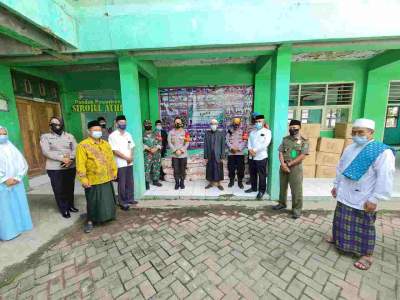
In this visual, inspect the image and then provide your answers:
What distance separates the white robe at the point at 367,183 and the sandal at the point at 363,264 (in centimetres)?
59

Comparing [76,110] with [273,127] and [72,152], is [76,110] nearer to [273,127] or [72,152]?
[72,152]

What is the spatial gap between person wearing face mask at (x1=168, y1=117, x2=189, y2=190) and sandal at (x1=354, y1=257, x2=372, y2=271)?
3.13m

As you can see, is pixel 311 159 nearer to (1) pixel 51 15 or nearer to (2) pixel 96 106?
(1) pixel 51 15

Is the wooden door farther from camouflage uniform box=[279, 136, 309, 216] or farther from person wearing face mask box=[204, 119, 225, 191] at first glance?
camouflage uniform box=[279, 136, 309, 216]

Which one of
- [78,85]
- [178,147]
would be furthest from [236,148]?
[78,85]

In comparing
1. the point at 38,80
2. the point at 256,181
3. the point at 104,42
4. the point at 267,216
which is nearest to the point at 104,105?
the point at 38,80

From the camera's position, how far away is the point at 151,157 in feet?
14.8

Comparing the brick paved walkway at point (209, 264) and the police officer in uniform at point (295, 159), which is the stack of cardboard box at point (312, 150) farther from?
the police officer in uniform at point (295, 159)

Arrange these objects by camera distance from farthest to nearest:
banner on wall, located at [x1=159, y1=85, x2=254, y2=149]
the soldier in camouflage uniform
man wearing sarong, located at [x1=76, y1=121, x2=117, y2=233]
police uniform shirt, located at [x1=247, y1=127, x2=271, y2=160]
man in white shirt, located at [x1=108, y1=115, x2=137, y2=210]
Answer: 1. banner on wall, located at [x1=159, y1=85, x2=254, y2=149]
2. the soldier in camouflage uniform
3. police uniform shirt, located at [x1=247, y1=127, x2=271, y2=160]
4. man in white shirt, located at [x1=108, y1=115, x2=137, y2=210]
5. man wearing sarong, located at [x1=76, y1=121, x2=117, y2=233]

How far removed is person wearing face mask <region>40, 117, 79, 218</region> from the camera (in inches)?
124

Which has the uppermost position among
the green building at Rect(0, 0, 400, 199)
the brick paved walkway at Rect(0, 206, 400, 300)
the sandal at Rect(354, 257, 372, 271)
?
the green building at Rect(0, 0, 400, 199)

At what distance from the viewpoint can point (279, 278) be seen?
207cm

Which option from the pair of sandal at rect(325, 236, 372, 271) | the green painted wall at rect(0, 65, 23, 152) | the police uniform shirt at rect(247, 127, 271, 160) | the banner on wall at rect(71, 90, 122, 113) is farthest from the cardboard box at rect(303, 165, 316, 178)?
the green painted wall at rect(0, 65, 23, 152)

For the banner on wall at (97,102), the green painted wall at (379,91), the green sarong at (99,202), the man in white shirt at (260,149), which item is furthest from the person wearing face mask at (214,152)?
the green painted wall at (379,91)
